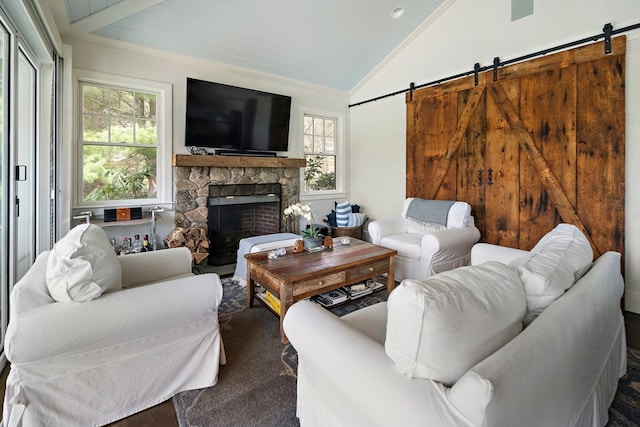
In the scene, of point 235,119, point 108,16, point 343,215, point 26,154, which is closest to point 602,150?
point 343,215

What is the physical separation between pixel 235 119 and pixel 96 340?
3.31 m

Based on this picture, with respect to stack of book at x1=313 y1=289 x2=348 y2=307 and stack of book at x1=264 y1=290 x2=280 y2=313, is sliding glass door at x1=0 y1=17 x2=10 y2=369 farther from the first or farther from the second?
stack of book at x1=313 y1=289 x2=348 y2=307

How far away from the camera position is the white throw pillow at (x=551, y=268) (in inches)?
45.7

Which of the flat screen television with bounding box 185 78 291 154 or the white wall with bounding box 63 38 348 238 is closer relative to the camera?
the white wall with bounding box 63 38 348 238

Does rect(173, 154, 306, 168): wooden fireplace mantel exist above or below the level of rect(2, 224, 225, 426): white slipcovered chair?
above

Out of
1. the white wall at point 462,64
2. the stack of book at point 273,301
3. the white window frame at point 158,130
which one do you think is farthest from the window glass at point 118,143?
the white wall at point 462,64

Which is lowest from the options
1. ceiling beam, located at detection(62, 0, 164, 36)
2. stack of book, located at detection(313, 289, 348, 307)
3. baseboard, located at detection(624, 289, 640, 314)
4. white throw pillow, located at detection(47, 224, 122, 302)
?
baseboard, located at detection(624, 289, 640, 314)

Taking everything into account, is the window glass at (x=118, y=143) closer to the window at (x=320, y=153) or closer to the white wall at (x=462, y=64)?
the window at (x=320, y=153)

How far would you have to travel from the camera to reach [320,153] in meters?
5.35

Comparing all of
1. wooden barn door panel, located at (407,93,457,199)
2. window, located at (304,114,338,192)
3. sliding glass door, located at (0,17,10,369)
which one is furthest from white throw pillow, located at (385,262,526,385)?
window, located at (304,114,338,192)

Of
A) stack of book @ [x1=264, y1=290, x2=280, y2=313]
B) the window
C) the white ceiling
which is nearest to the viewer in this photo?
stack of book @ [x1=264, y1=290, x2=280, y2=313]

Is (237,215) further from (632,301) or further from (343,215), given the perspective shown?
(632,301)

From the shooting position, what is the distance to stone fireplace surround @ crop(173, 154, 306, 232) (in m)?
3.86

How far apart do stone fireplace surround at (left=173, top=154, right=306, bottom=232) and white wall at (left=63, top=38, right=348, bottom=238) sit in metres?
0.21
